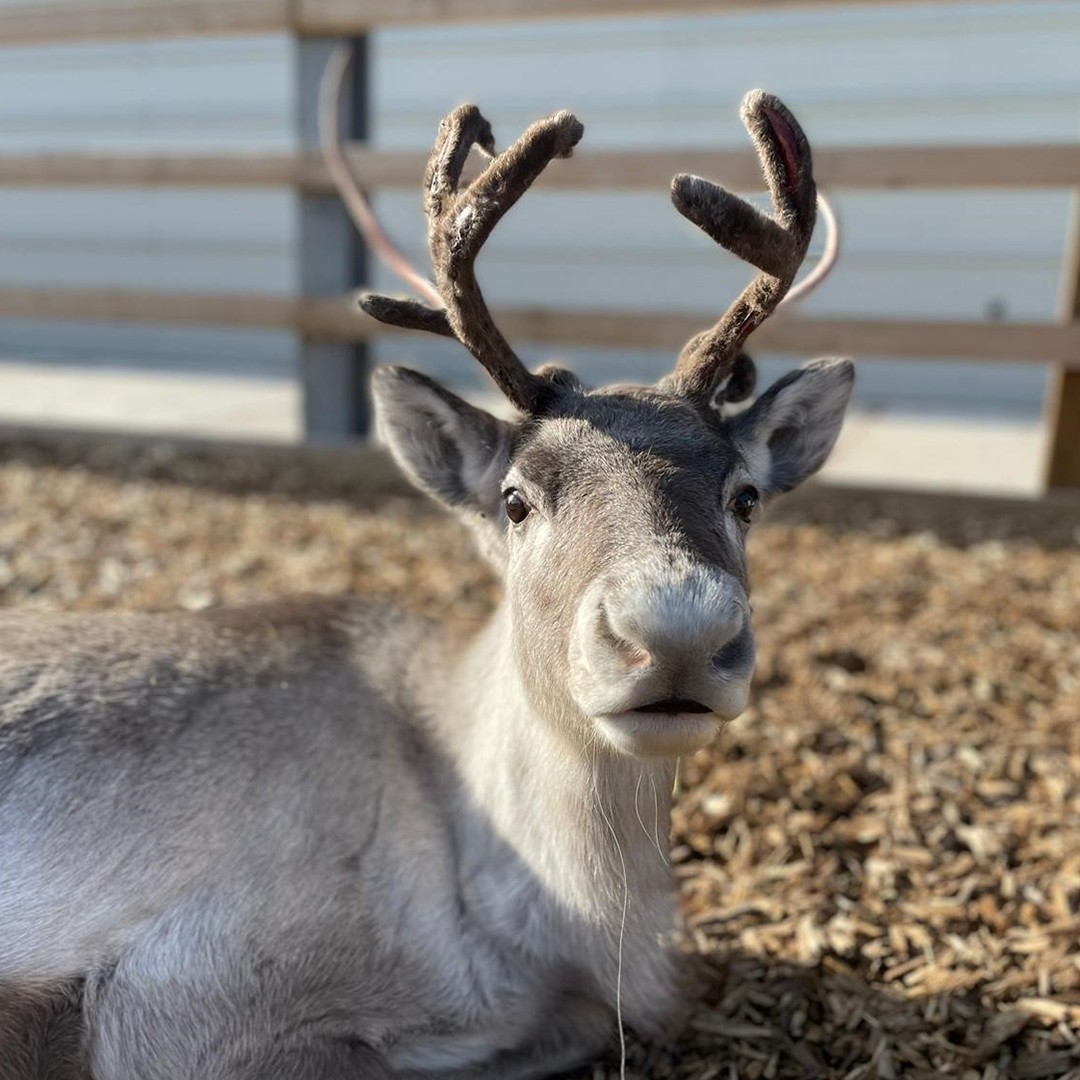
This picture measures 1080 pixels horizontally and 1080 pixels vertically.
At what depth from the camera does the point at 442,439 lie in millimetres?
2799

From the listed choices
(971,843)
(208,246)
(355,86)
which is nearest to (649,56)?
(355,86)

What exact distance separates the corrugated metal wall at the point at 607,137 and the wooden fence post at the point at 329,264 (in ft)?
11.4

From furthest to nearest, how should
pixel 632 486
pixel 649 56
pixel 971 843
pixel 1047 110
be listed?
1. pixel 649 56
2. pixel 1047 110
3. pixel 971 843
4. pixel 632 486

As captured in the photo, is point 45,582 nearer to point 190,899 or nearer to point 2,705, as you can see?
point 2,705

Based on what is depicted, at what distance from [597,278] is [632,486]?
9002 millimetres

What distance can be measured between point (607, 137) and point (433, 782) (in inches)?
335

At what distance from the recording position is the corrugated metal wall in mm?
9383

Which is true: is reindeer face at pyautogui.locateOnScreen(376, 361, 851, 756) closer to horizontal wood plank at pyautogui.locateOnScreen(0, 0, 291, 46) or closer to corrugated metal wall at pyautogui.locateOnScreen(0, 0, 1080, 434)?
horizontal wood plank at pyautogui.locateOnScreen(0, 0, 291, 46)

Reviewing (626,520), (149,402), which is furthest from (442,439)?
(149,402)

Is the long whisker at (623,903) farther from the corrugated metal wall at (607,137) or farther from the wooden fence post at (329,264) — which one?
the corrugated metal wall at (607,137)

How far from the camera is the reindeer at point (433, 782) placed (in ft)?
7.65

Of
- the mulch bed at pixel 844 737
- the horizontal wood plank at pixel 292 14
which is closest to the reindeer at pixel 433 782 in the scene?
the mulch bed at pixel 844 737

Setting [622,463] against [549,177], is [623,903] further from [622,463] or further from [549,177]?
[549,177]

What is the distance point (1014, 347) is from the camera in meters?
5.64
